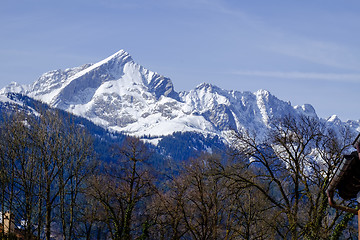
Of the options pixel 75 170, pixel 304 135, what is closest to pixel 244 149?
pixel 304 135

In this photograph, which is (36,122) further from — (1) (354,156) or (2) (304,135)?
(1) (354,156)

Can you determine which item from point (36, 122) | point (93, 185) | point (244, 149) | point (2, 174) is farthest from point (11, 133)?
point (244, 149)

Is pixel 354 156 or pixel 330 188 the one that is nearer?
pixel 354 156

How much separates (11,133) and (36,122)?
1831 mm

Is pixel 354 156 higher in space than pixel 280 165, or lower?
lower

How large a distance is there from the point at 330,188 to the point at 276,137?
44.2ft

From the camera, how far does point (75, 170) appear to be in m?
35.0

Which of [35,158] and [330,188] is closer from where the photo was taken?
[330,188]

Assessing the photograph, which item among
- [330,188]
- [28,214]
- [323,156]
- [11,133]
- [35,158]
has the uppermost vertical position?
[11,133]

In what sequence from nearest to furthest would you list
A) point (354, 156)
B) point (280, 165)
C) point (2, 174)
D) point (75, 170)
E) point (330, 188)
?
point (354, 156) < point (330, 188) < point (280, 165) < point (2, 174) < point (75, 170)

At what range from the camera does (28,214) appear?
3034 cm

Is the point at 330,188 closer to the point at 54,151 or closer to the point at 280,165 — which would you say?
the point at 280,165

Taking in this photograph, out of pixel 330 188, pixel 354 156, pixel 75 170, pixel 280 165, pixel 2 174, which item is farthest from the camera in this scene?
pixel 75 170

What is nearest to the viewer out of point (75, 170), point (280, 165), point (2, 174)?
point (280, 165)
